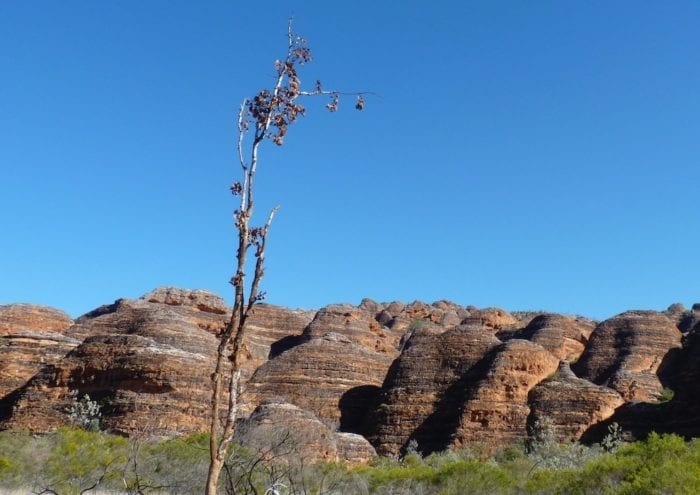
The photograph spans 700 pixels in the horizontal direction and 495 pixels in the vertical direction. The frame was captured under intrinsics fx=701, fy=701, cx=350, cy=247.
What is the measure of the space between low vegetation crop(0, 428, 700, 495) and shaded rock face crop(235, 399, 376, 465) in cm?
284

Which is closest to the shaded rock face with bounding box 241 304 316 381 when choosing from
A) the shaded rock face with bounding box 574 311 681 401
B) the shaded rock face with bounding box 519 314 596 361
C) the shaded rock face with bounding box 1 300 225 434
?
the shaded rock face with bounding box 519 314 596 361

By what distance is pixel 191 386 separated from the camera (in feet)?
104

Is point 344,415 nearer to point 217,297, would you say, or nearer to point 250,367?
point 250,367

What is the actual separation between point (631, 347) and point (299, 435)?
35.4 meters

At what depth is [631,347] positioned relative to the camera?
2147 inches

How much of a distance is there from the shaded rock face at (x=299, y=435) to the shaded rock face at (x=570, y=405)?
1034 cm

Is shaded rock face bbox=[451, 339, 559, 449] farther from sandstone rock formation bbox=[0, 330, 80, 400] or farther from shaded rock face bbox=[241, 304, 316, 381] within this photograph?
shaded rock face bbox=[241, 304, 316, 381]

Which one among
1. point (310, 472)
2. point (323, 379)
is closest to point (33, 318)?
point (323, 379)

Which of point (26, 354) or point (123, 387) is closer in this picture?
point (123, 387)

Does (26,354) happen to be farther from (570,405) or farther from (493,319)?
(493,319)

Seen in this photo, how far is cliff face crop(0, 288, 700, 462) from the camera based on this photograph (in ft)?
103

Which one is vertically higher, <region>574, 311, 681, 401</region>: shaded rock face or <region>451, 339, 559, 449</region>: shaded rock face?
<region>574, 311, 681, 401</region>: shaded rock face

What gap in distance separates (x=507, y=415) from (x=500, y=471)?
18.1 meters

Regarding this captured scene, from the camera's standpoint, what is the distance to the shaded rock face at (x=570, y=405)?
119 feet
